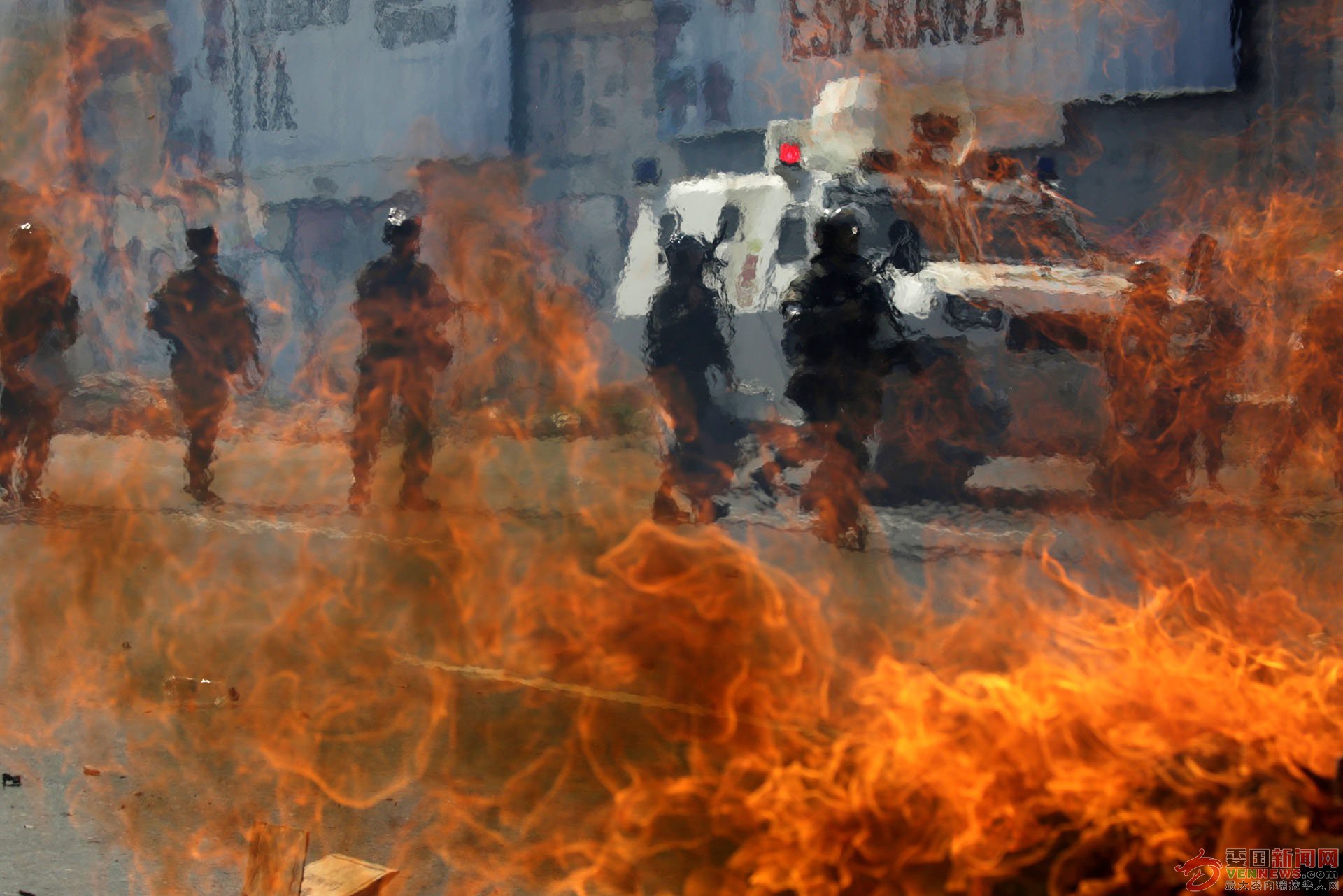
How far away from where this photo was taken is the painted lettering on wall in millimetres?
11070

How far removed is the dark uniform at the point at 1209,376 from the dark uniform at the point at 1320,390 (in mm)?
617

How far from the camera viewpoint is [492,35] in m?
12.6

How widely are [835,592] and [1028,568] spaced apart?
3.71 feet

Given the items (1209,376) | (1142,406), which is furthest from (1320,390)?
(1142,406)

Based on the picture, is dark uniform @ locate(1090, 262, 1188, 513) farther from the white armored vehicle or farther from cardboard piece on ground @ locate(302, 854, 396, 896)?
cardboard piece on ground @ locate(302, 854, 396, 896)

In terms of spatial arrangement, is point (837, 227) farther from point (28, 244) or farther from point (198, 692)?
point (28, 244)

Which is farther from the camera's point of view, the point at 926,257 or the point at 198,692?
the point at 926,257

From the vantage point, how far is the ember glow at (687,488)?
3189 mm

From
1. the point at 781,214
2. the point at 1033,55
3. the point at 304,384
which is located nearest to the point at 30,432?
the point at 304,384

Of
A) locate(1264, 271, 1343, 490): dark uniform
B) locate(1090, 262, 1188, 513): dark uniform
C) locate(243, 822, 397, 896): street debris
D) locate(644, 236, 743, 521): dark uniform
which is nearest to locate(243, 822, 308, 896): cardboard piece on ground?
locate(243, 822, 397, 896): street debris

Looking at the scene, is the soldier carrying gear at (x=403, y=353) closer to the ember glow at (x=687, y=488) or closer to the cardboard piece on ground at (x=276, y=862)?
the ember glow at (x=687, y=488)

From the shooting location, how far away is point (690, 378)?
23.5 ft

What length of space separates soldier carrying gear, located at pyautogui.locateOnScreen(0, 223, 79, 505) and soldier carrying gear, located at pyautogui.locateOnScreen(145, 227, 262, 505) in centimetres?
65

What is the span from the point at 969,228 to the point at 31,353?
21.5 ft
